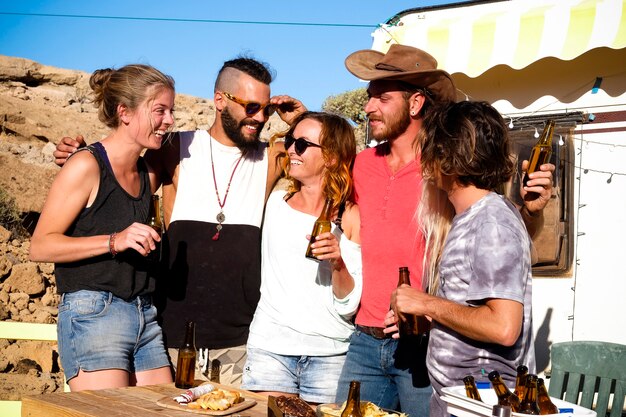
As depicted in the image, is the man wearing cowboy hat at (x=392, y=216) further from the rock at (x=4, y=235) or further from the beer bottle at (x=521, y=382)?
the rock at (x=4, y=235)

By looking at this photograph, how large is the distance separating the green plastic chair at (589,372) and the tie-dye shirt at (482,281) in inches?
64.5

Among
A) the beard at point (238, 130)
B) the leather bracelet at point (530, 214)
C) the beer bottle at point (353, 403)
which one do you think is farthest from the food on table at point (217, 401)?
the beard at point (238, 130)

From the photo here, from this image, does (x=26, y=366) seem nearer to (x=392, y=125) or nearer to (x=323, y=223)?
(x=323, y=223)

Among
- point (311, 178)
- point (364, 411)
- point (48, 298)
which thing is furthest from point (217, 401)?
point (48, 298)

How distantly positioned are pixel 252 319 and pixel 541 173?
203 centimetres

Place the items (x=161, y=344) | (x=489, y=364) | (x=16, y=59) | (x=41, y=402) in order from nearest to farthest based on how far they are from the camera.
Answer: (x=489, y=364)
(x=41, y=402)
(x=161, y=344)
(x=16, y=59)

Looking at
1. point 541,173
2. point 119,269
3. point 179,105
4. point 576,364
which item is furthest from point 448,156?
point 179,105

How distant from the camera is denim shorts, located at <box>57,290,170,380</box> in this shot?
395cm

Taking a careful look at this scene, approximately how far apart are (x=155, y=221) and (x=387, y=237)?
129 centimetres

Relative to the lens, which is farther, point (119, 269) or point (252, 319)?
point (252, 319)

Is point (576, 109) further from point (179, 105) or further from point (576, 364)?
point (179, 105)

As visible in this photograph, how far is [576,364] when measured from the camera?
4805mm

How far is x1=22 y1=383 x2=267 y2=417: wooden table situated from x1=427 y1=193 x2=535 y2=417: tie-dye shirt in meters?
0.84

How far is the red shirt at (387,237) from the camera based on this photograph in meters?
4.12
